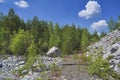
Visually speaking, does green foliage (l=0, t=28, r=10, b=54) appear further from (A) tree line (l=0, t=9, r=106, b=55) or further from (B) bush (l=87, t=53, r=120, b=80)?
(B) bush (l=87, t=53, r=120, b=80)

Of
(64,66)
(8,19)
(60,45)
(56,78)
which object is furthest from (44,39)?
(56,78)

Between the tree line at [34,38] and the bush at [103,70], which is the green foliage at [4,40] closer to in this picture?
the tree line at [34,38]

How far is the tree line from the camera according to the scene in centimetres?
4978

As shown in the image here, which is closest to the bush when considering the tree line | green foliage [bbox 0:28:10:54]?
the tree line

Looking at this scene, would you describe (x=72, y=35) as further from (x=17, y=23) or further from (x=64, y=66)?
(x=64, y=66)

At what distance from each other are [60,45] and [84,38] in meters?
5.97

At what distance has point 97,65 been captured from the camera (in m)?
21.0

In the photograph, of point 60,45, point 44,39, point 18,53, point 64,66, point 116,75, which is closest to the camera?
point 116,75

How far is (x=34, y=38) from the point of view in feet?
190

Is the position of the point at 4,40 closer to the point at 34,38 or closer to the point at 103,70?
the point at 34,38

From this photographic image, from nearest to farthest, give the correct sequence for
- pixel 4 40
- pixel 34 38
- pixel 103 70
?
pixel 103 70
pixel 4 40
pixel 34 38

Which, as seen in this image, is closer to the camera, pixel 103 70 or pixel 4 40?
pixel 103 70

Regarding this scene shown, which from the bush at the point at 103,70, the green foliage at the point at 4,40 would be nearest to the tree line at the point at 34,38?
the green foliage at the point at 4,40

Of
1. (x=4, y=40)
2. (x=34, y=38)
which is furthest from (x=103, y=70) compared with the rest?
(x=34, y=38)
